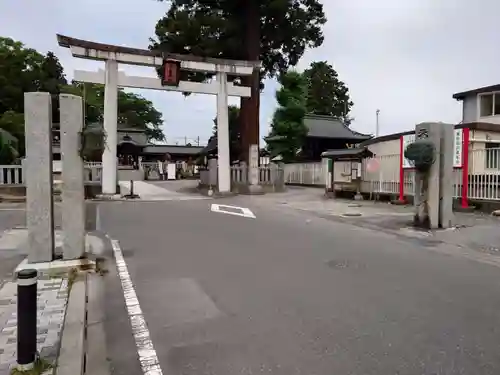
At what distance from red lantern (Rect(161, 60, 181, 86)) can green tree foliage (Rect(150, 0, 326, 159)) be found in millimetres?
4165

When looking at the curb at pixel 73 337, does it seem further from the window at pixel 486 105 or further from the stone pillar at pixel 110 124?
the window at pixel 486 105

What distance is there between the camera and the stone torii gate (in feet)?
61.8

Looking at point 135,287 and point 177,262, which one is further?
point 177,262

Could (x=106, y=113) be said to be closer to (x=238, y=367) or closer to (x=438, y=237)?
(x=438, y=237)

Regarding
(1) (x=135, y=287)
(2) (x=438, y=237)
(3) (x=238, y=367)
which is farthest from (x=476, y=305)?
(2) (x=438, y=237)

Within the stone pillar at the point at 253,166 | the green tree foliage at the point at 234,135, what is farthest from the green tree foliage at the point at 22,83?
the stone pillar at the point at 253,166

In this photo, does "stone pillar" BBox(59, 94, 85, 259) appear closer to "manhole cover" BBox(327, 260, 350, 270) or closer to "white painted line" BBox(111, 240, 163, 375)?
"white painted line" BBox(111, 240, 163, 375)

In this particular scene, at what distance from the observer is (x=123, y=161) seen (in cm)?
4412

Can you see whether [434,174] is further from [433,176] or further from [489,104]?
[489,104]

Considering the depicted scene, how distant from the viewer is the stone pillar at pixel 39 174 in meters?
6.28

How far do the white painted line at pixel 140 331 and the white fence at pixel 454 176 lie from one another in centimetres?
1130

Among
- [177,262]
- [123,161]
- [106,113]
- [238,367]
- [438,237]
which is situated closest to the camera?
[238,367]

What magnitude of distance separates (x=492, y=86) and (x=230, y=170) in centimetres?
1607

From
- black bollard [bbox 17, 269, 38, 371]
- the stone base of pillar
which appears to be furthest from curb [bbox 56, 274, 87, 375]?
the stone base of pillar
